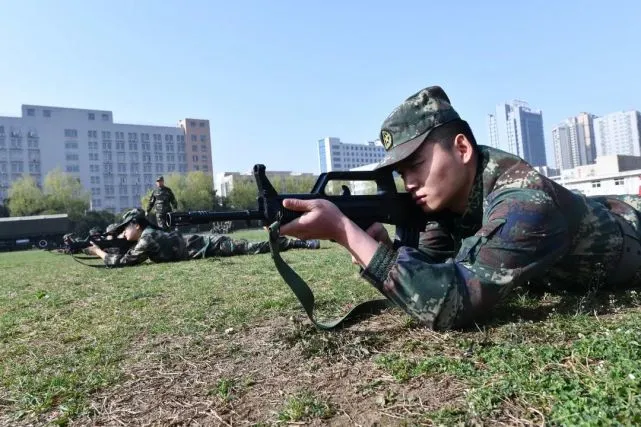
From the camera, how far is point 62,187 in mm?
71125

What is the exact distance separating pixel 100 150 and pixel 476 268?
111846mm

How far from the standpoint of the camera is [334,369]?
2033mm

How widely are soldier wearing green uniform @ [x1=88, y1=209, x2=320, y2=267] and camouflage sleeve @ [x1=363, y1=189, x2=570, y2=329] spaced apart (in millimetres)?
7418

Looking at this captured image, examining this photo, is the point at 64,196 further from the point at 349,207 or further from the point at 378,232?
the point at 349,207

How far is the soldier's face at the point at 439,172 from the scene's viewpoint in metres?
2.60

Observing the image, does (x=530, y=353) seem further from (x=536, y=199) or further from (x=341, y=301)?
(x=341, y=301)

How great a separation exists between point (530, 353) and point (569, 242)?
34.1 inches

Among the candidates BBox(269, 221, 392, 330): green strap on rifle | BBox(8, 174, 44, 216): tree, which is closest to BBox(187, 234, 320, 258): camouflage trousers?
BBox(269, 221, 392, 330): green strap on rifle

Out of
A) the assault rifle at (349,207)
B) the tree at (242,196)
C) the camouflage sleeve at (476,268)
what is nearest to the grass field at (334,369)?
the camouflage sleeve at (476,268)

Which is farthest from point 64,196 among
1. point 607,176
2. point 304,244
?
point 607,176

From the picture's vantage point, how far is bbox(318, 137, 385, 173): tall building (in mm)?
137375

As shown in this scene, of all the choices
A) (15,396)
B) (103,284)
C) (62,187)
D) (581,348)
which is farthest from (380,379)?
(62,187)

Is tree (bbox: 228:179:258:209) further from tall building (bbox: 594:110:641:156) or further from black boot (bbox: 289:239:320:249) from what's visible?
tall building (bbox: 594:110:641:156)

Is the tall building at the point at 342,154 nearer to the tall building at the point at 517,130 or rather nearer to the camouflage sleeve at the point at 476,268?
the tall building at the point at 517,130
